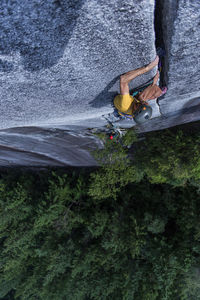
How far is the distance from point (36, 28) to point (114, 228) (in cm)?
534

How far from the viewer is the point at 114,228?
5.42 meters

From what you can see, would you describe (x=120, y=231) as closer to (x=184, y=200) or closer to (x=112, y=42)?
(x=184, y=200)

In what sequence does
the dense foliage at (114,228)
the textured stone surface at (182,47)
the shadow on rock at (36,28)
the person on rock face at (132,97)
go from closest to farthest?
1. the shadow on rock at (36,28)
2. the textured stone surface at (182,47)
3. the person on rock face at (132,97)
4. the dense foliage at (114,228)

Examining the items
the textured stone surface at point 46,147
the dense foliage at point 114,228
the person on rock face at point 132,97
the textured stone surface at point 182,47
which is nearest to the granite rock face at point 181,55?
the textured stone surface at point 182,47

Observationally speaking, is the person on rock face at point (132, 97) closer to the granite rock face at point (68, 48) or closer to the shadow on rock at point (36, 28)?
the granite rock face at point (68, 48)

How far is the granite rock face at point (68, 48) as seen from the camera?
138 centimetres

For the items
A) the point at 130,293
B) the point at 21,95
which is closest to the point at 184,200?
the point at 130,293

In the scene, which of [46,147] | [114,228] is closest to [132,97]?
[46,147]

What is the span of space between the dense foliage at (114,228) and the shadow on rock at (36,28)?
3115 mm

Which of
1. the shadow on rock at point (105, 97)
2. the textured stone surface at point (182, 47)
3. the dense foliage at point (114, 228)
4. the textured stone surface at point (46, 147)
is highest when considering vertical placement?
the textured stone surface at point (182, 47)

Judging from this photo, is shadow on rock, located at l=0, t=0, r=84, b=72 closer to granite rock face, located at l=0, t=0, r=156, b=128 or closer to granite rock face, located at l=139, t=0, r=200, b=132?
granite rock face, located at l=0, t=0, r=156, b=128

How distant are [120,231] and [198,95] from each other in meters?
4.39

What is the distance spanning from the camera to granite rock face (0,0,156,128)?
1.38 m

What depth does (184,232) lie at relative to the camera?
5.47 m
